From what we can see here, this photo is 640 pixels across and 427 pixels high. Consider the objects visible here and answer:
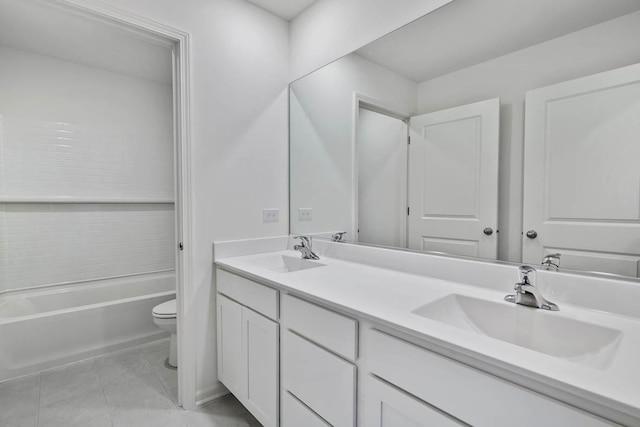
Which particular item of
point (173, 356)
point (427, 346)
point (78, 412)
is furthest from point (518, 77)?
point (78, 412)

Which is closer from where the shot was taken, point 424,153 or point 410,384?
point 410,384

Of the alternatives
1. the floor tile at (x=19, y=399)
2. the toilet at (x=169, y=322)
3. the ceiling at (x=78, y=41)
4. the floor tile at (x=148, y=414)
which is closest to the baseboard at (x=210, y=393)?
the floor tile at (x=148, y=414)

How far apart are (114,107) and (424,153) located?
9.57ft

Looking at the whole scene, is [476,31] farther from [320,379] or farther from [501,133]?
[320,379]

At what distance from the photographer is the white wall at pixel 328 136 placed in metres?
1.72

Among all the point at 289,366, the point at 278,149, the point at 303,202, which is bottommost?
the point at 289,366

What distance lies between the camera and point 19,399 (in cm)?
179

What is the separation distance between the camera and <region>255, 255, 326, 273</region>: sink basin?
6.03ft

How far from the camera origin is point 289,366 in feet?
4.15

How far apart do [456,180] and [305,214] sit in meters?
1.07

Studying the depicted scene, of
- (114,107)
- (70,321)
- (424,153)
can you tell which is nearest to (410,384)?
(424,153)

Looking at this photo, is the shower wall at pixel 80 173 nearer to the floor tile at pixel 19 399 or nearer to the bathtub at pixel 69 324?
the bathtub at pixel 69 324

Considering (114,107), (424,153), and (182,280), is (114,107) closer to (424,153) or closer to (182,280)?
(182,280)

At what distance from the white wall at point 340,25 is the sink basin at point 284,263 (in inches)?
49.0
